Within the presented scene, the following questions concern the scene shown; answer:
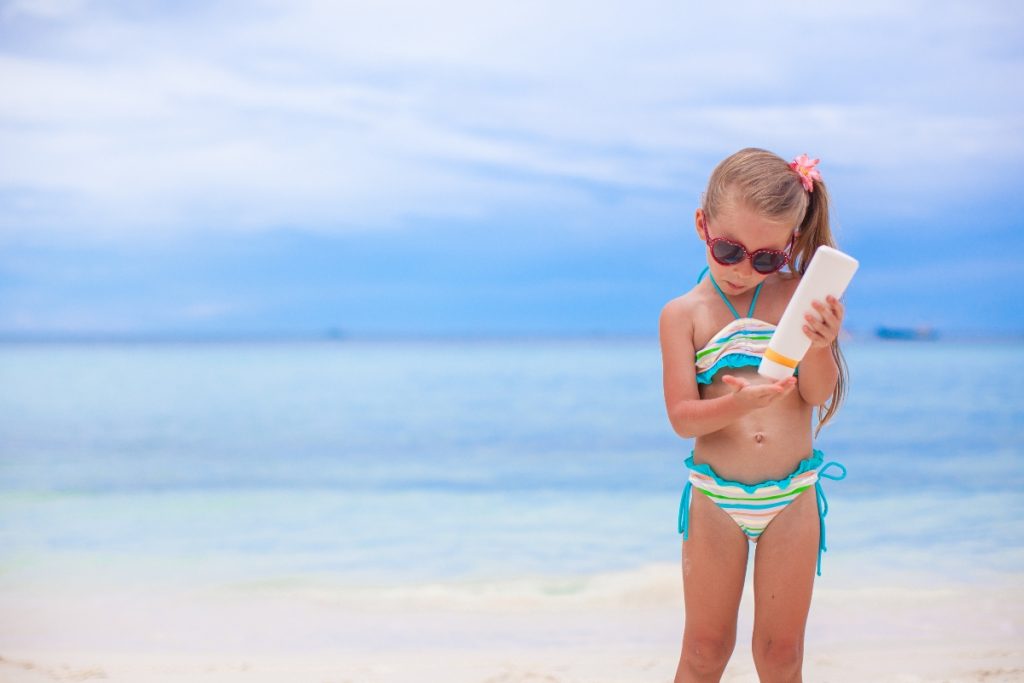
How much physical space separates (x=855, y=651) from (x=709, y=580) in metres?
2.46

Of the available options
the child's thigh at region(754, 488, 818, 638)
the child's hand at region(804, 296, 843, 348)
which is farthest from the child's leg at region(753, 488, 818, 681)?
the child's hand at region(804, 296, 843, 348)

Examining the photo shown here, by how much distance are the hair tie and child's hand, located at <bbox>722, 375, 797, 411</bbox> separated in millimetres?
528

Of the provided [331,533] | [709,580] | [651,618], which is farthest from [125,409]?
[709,580]

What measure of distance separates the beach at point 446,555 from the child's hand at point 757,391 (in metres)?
2.15

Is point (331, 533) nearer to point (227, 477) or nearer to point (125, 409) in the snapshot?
point (227, 477)

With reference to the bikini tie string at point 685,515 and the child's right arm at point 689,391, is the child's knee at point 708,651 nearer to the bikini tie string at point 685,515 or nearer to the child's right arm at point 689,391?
the bikini tie string at point 685,515

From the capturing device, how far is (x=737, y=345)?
2.48 meters

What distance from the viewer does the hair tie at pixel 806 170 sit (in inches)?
96.4

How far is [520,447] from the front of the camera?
44.0 ft

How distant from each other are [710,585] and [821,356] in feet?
2.05

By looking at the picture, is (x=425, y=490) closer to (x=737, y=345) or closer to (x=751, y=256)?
(x=737, y=345)

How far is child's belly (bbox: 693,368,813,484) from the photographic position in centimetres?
250

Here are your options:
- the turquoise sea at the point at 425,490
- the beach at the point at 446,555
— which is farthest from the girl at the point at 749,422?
the turquoise sea at the point at 425,490

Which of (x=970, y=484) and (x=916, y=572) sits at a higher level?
(x=916, y=572)
